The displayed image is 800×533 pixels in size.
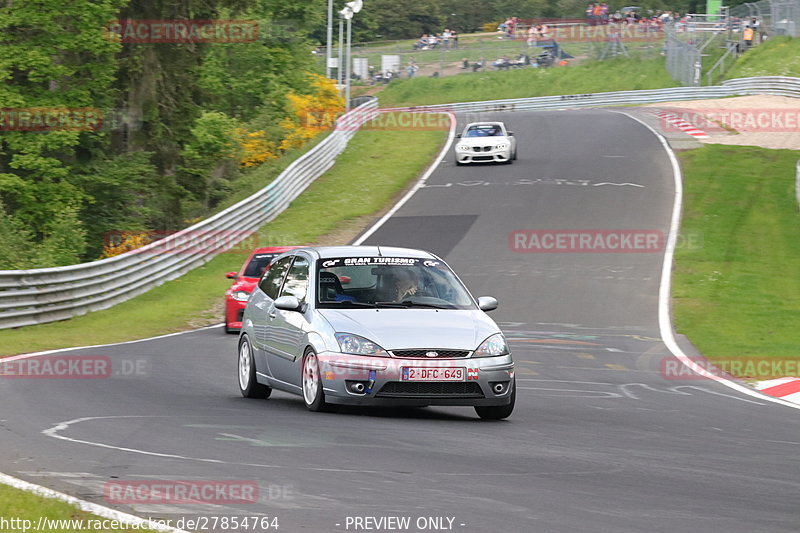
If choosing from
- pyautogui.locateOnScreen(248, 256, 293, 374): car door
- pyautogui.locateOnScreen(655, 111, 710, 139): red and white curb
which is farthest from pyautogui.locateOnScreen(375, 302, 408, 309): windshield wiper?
pyautogui.locateOnScreen(655, 111, 710, 139): red and white curb

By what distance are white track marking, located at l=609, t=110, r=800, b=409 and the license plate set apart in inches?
160

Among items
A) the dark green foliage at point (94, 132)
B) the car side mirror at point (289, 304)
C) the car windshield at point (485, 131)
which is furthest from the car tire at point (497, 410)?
the car windshield at point (485, 131)

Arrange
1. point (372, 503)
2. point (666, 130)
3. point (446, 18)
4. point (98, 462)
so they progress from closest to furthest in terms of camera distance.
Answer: point (372, 503), point (98, 462), point (666, 130), point (446, 18)

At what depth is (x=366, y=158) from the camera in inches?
1753

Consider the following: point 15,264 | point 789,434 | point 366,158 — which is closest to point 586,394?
point 789,434

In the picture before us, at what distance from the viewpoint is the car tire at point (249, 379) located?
11.8m

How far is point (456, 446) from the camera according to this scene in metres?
8.52

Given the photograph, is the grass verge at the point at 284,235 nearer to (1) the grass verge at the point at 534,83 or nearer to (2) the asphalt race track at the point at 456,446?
(2) the asphalt race track at the point at 456,446

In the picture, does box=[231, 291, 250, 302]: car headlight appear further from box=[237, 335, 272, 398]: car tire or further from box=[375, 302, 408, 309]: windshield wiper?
box=[375, 302, 408, 309]: windshield wiper

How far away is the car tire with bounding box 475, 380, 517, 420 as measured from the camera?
33.6ft

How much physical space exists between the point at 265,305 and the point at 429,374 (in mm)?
2629

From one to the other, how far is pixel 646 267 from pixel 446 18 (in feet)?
363

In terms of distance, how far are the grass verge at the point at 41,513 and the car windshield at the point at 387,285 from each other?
473 centimetres

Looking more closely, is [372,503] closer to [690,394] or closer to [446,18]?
[690,394]
